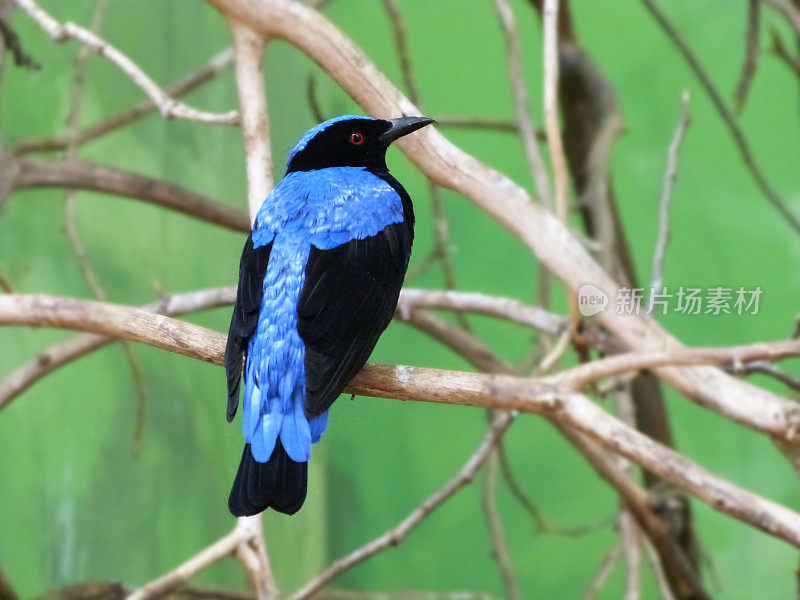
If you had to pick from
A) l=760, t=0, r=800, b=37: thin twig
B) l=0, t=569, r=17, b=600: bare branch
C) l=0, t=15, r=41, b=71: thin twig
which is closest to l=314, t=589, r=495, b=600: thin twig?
l=0, t=569, r=17, b=600: bare branch

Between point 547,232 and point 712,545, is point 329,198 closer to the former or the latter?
point 547,232

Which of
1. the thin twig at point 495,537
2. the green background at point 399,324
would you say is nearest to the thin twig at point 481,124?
the green background at point 399,324

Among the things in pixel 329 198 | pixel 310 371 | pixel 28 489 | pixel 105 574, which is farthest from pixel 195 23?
pixel 310 371

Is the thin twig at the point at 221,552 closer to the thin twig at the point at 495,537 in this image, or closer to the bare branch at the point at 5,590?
the bare branch at the point at 5,590

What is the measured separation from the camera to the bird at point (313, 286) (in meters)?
0.83

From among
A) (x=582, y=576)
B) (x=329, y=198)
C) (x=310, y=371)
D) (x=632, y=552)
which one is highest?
(x=329, y=198)

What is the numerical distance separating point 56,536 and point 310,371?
2.01m

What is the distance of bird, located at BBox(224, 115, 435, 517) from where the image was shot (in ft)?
2.71

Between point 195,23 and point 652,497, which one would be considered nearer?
point 652,497

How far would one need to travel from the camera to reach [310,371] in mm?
864

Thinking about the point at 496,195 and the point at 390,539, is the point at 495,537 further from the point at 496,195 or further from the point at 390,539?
the point at 496,195

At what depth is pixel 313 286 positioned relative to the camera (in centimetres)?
92

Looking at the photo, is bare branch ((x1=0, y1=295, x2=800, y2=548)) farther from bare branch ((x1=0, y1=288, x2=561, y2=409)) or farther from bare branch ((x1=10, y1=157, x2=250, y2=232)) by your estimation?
bare branch ((x1=10, y1=157, x2=250, y2=232))

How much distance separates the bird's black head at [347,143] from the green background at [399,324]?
854mm
